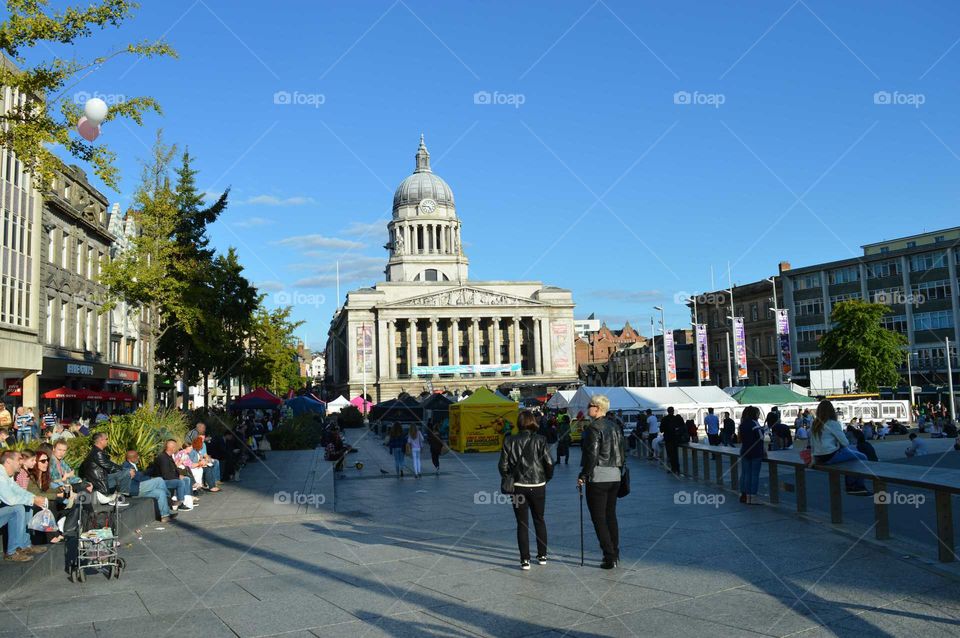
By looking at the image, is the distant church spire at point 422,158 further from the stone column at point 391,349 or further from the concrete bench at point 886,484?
the concrete bench at point 886,484

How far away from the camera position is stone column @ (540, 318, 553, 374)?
115500mm

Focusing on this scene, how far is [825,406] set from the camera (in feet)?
35.2

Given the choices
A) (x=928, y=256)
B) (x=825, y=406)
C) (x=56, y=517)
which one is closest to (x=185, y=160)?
(x=56, y=517)

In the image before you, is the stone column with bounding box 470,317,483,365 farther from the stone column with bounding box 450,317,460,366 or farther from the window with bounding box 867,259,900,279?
the window with bounding box 867,259,900,279

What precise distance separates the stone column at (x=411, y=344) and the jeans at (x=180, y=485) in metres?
98.2

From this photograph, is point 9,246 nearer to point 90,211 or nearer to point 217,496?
point 90,211

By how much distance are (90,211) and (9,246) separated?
34.6 ft

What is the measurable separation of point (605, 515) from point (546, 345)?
107773 mm

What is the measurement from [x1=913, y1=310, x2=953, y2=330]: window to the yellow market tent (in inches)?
1833

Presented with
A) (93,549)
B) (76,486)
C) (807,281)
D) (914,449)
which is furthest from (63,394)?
(807,281)

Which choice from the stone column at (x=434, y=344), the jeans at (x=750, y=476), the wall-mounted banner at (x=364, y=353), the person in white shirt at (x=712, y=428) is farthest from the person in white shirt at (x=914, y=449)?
the stone column at (x=434, y=344)

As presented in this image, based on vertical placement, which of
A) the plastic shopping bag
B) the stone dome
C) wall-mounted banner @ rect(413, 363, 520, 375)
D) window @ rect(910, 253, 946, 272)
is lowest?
the plastic shopping bag

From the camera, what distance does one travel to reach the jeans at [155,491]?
13.1 meters

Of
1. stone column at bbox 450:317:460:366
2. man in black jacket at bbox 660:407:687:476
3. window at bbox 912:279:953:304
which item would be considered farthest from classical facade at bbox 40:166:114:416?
stone column at bbox 450:317:460:366
